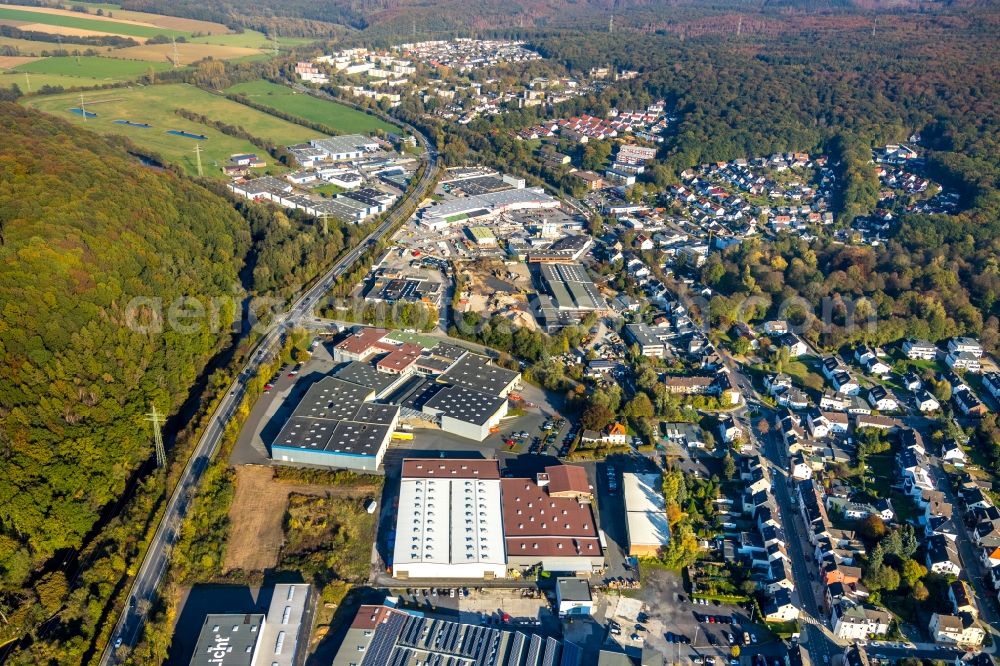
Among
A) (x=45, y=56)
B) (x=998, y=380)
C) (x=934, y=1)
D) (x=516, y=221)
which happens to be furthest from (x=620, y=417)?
(x=934, y=1)

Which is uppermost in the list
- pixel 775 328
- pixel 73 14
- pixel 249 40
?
pixel 73 14

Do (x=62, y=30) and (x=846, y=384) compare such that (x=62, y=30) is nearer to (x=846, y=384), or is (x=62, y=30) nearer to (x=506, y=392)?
(x=506, y=392)

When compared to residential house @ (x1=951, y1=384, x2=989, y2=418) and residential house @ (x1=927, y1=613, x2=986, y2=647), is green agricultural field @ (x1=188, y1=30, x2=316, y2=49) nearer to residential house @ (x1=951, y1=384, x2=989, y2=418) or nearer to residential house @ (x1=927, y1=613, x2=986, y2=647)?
residential house @ (x1=951, y1=384, x2=989, y2=418)

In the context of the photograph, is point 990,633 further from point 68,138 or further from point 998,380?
point 68,138

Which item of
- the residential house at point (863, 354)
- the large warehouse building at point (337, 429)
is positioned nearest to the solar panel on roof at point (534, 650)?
the large warehouse building at point (337, 429)

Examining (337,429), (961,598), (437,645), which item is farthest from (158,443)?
(961,598)

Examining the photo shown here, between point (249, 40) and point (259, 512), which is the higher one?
point (249, 40)

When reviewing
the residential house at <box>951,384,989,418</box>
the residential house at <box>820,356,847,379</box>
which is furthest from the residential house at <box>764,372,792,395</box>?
the residential house at <box>951,384,989,418</box>
